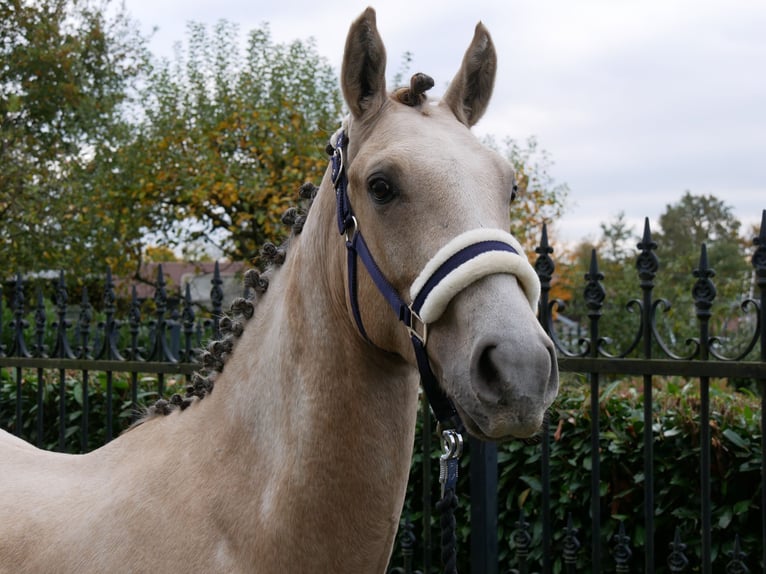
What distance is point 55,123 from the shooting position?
1419 cm

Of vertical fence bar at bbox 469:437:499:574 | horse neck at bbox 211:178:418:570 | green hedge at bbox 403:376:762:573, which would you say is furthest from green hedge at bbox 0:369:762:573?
horse neck at bbox 211:178:418:570

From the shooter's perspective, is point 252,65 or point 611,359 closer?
point 611,359

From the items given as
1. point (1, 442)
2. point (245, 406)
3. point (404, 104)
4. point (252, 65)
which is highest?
point (252, 65)

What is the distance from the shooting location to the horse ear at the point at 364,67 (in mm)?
1975

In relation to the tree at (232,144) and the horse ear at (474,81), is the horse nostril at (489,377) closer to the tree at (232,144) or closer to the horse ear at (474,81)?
the horse ear at (474,81)

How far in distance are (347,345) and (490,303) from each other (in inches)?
20.0

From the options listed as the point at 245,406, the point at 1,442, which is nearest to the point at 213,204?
the point at 1,442

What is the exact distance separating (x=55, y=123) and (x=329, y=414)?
1408cm

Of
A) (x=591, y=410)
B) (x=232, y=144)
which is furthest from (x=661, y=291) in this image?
(x=591, y=410)

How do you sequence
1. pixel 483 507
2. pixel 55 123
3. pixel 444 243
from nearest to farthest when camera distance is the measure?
pixel 444 243 → pixel 483 507 → pixel 55 123

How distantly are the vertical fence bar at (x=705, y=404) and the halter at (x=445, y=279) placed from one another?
163 cm

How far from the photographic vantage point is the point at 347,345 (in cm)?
195

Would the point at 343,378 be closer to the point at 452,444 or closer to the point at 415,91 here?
the point at 452,444

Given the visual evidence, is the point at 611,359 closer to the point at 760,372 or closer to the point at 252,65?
the point at 760,372
